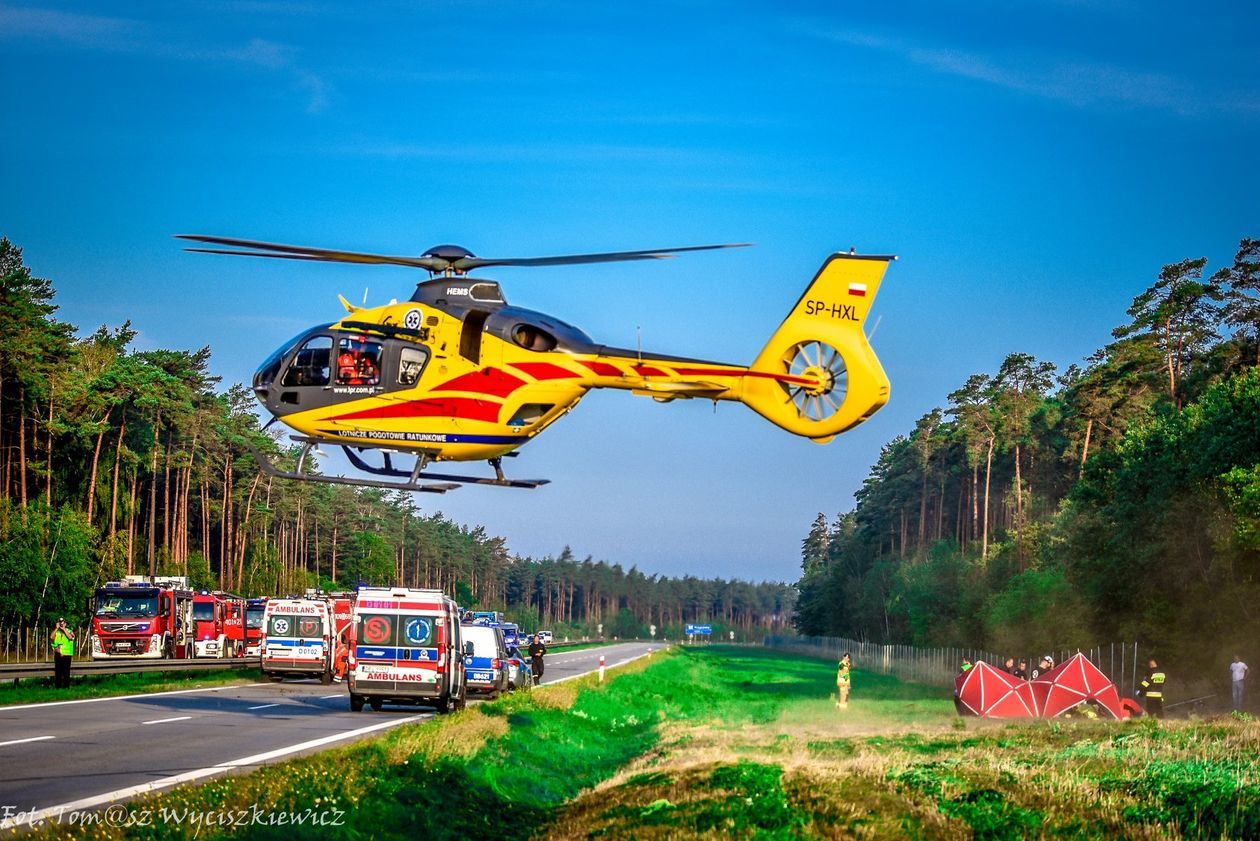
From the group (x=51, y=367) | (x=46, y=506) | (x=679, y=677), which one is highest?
(x=51, y=367)

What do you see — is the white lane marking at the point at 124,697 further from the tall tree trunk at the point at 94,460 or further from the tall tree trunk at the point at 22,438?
the tall tree trunk at the point at 94,460

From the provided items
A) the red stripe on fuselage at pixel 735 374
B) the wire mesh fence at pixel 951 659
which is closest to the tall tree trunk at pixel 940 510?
the wire mesh fence at pixel 951 659

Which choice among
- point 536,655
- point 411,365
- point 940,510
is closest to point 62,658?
point 411,365

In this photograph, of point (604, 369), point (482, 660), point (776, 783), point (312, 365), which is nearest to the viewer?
point (776, 783)

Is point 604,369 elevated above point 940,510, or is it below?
below

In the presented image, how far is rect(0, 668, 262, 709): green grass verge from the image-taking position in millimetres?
33406

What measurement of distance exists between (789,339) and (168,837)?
1071cm

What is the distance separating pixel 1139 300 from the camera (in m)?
69.8

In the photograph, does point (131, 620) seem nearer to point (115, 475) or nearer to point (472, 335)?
point (115, 475)

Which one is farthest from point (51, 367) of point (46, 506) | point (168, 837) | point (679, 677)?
point (168, 837)

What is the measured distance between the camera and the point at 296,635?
4456 centimetres

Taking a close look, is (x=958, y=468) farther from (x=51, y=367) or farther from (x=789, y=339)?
(x=789, y=339)

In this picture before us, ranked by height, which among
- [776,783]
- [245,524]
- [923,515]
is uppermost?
[923,515]

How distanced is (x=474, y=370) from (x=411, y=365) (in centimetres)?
99
